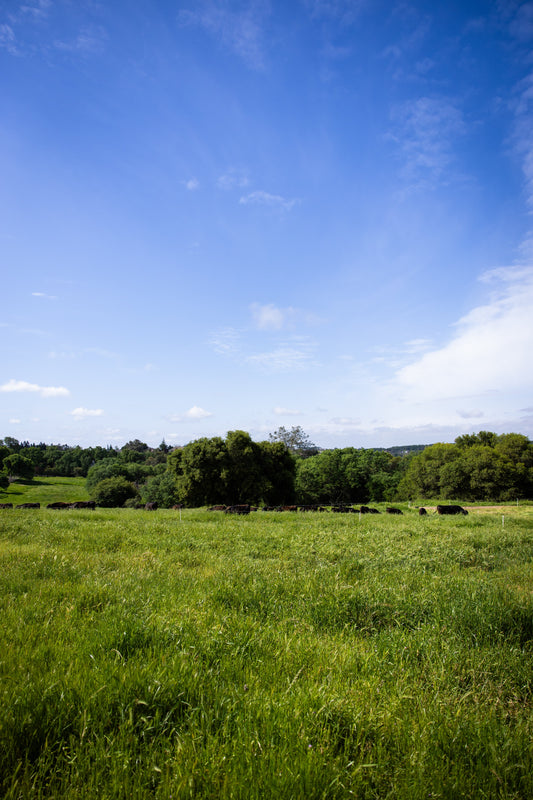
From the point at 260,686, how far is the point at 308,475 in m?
74.8

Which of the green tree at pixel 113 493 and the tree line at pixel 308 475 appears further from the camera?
the green tree at pixel 113 493

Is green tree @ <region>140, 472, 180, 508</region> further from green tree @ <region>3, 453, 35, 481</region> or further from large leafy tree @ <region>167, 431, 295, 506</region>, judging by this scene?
green tree @ <region>3, 453, 35, 481</region>

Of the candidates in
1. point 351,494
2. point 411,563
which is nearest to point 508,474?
point 351,494

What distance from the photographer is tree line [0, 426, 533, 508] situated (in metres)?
48.3

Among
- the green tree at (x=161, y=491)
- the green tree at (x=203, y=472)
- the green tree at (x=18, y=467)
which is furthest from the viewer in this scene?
the green tree at (x=18, y=467)

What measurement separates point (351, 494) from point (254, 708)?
80910 millimetres

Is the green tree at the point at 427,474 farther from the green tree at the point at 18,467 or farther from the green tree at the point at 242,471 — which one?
the green tree at the point at 18,467

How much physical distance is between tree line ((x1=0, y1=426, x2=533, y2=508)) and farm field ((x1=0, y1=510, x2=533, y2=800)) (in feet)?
136

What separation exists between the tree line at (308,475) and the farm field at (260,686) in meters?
41.6

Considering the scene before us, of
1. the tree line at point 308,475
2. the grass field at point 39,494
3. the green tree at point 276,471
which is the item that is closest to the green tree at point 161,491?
the tree line at point 308,475

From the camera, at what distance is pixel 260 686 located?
10.7ft

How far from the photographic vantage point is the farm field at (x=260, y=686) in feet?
7.56

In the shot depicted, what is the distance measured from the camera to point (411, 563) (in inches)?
361

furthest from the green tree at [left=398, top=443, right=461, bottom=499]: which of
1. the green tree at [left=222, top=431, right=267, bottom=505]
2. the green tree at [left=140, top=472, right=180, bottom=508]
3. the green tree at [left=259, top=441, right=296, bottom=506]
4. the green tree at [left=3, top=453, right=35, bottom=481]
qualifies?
the green tree at [left=3, top=453, right=35, bottom=481]
